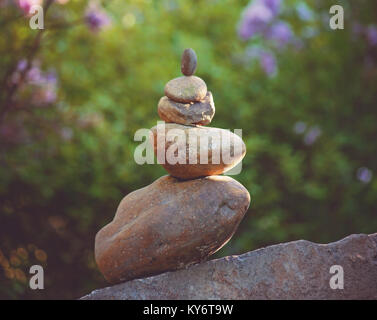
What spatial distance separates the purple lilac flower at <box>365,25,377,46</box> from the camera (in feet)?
17.6

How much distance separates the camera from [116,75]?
19.6 ft

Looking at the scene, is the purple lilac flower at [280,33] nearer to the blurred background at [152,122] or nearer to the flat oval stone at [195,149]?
the blurred background at [152,122]

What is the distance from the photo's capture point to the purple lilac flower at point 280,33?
5523mm

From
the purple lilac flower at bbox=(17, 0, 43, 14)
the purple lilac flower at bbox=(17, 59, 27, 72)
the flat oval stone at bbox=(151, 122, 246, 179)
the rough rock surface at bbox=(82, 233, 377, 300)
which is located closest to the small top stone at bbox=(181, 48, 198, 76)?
the flat oval stone at bbox=(151, 122, 246, 179)

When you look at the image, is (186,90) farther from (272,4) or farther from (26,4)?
(272,4)

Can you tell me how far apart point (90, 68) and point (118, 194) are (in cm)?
164

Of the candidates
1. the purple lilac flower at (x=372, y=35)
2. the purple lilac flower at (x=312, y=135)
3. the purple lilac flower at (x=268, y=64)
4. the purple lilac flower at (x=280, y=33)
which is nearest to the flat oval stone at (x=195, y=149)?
the purple lilac flower at (x=312, y=135)

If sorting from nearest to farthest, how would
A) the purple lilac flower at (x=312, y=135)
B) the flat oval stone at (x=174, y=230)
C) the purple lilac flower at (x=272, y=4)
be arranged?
the flat oval stone at (x=174, y=230)
the purple lilac flower at (x=312, y=135)
the purple lilac flower at (x=272, y=4)

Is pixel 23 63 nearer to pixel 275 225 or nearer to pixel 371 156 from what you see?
pixel 275 225

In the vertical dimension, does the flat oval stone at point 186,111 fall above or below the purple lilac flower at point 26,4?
below

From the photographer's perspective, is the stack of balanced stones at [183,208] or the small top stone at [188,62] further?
the small top stone at [188,62]

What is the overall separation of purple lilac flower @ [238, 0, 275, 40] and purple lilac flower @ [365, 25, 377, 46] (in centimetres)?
87

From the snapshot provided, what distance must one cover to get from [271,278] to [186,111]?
2.96ft

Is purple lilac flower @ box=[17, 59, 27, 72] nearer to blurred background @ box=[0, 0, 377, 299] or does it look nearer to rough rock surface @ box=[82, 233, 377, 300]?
blurred background @ box=[0, 0, 377, 299]
